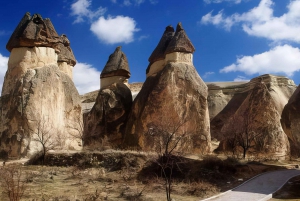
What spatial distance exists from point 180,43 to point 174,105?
3.75m

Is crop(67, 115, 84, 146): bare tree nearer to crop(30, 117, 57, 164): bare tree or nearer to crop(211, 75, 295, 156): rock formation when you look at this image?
crop(30, 117, 57, 164): bare tree

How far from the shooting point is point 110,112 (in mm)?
21641

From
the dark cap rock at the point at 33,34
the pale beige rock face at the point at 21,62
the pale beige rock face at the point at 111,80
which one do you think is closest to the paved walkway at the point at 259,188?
the pale beige rock face at the point at 21,62

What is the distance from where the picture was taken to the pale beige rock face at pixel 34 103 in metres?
14.9

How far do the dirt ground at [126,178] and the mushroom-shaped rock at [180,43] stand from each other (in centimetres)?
773

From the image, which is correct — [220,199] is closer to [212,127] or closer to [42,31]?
[42,31]

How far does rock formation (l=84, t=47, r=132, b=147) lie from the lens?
21078 mm

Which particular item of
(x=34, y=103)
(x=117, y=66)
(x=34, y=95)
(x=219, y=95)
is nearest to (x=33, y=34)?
A: (x=34, y=95)

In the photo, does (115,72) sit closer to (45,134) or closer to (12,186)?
(45,134)

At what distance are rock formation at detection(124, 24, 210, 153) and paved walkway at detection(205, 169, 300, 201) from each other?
5.93 m

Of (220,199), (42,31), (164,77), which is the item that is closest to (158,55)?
(164,77)

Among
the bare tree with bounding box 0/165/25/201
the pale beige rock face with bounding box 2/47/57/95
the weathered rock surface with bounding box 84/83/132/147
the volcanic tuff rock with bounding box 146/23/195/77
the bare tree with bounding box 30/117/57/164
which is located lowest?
the bare tree with bounding box 0/165/25/201

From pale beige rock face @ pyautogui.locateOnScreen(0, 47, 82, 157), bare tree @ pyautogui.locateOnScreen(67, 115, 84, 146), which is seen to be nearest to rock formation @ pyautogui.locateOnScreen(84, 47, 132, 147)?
bare tree @ pyautogui.locateOnScreen(67, 115, 84, 146)

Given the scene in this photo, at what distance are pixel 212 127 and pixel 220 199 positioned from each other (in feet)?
72.8
